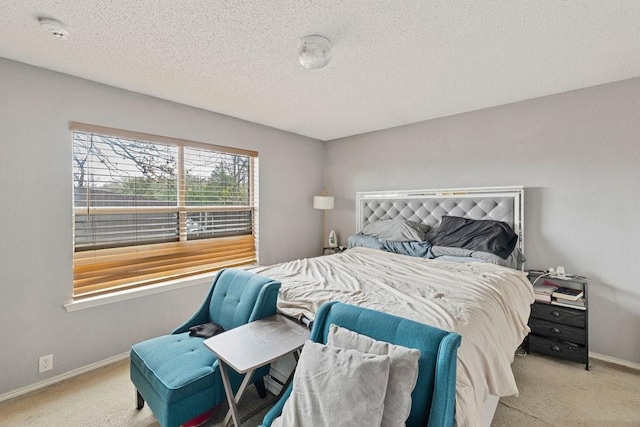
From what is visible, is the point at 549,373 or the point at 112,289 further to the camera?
Answer: the point at 112,289

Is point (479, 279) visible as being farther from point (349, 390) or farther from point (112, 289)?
point (112, 289)

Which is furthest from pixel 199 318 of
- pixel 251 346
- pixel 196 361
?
pixel 251 346

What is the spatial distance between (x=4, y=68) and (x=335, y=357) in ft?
10.2

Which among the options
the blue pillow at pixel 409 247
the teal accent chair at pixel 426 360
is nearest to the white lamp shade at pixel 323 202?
the blue pillow at pixel 409 247

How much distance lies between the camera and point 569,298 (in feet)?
8.66

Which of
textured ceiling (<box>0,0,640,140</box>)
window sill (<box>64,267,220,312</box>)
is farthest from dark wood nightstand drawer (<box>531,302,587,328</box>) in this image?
window sill (<box>64,267,220,312</box>)

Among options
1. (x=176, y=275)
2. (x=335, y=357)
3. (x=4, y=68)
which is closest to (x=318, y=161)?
(x=176, y=275)

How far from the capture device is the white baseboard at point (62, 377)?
220 centimetres

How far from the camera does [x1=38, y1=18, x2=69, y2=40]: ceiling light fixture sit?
173 cm

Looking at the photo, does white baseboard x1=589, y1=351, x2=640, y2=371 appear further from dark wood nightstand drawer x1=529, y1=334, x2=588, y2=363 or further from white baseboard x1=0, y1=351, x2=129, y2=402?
white baseboard x1=0, y1=351, x2=129, y2=402

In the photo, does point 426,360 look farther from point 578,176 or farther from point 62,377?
point 62,377

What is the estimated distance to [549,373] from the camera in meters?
2.53

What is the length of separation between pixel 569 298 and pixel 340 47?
2916 mm

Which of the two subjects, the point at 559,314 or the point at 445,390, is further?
the point at 559,314
